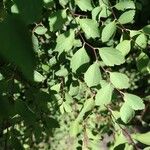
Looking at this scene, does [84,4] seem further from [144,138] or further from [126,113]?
[144,138]

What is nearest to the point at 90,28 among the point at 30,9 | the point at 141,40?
the point at 141,40

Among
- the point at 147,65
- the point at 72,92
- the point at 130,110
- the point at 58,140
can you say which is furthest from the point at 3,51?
the point at 58,140

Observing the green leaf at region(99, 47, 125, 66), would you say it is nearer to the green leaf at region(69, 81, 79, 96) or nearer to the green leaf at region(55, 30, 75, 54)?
the green leaf at region(55, 30, 75, 54)

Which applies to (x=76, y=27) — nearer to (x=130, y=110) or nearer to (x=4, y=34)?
(x=130, y=110)

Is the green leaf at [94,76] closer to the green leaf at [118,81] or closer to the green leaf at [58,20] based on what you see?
the green leaf at [118,81]

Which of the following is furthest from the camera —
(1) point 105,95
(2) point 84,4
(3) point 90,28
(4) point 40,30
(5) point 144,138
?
(4) point 40,30

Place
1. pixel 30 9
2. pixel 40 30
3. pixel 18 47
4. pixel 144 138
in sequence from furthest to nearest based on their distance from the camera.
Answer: pixel 40 30 < pixel 144 138 < pixel 30 9 < pixel 18 47

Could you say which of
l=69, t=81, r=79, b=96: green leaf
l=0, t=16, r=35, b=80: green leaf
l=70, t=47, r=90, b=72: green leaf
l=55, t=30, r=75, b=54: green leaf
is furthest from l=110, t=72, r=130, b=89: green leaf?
l=0, t=16, r=35, b=80: green leaf
